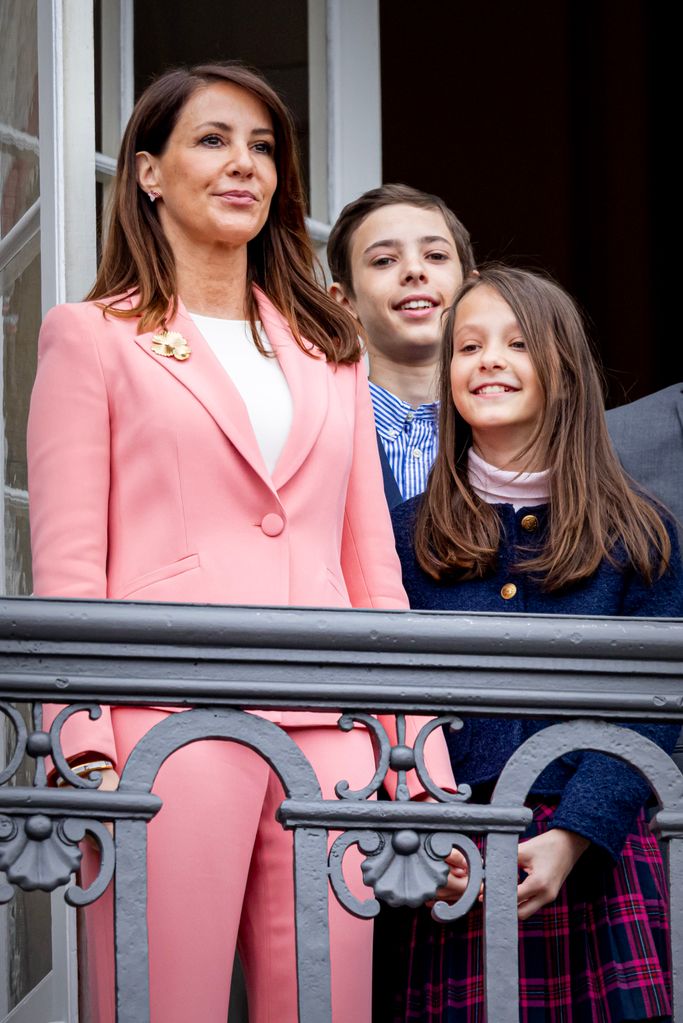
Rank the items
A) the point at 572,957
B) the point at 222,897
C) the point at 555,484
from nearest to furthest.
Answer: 1. the point at 222,897
2. the point at 572,957
3. the point at 555,484

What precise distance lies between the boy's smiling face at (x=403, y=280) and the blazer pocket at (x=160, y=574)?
1.15 metres

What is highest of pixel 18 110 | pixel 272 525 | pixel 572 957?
pixel 18 110

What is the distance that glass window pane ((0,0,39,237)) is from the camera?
130 inches

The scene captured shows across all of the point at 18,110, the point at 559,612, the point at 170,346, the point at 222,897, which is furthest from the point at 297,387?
the point at 18,110

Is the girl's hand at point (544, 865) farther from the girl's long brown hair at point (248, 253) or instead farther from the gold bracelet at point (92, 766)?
the girl's long brown hair at point (248, 253)

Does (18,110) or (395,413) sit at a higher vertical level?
(18,110)

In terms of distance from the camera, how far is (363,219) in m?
3.59

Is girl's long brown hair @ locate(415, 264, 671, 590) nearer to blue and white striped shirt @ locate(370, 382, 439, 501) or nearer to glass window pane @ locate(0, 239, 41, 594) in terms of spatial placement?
blue and white striped shirt @ locate(370, 382, 439, 501)

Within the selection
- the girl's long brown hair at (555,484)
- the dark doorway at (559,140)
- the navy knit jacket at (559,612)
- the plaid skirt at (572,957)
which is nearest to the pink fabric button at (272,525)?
the navy knit jacket at (559,612)

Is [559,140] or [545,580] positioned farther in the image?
[559,140]

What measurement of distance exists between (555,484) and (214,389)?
0.59m

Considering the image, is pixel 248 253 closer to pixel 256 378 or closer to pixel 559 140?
pixel 256 378

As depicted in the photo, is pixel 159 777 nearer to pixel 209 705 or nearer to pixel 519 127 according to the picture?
pixel 209 705

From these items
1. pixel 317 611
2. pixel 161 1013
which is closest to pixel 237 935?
pixel 161 1013
